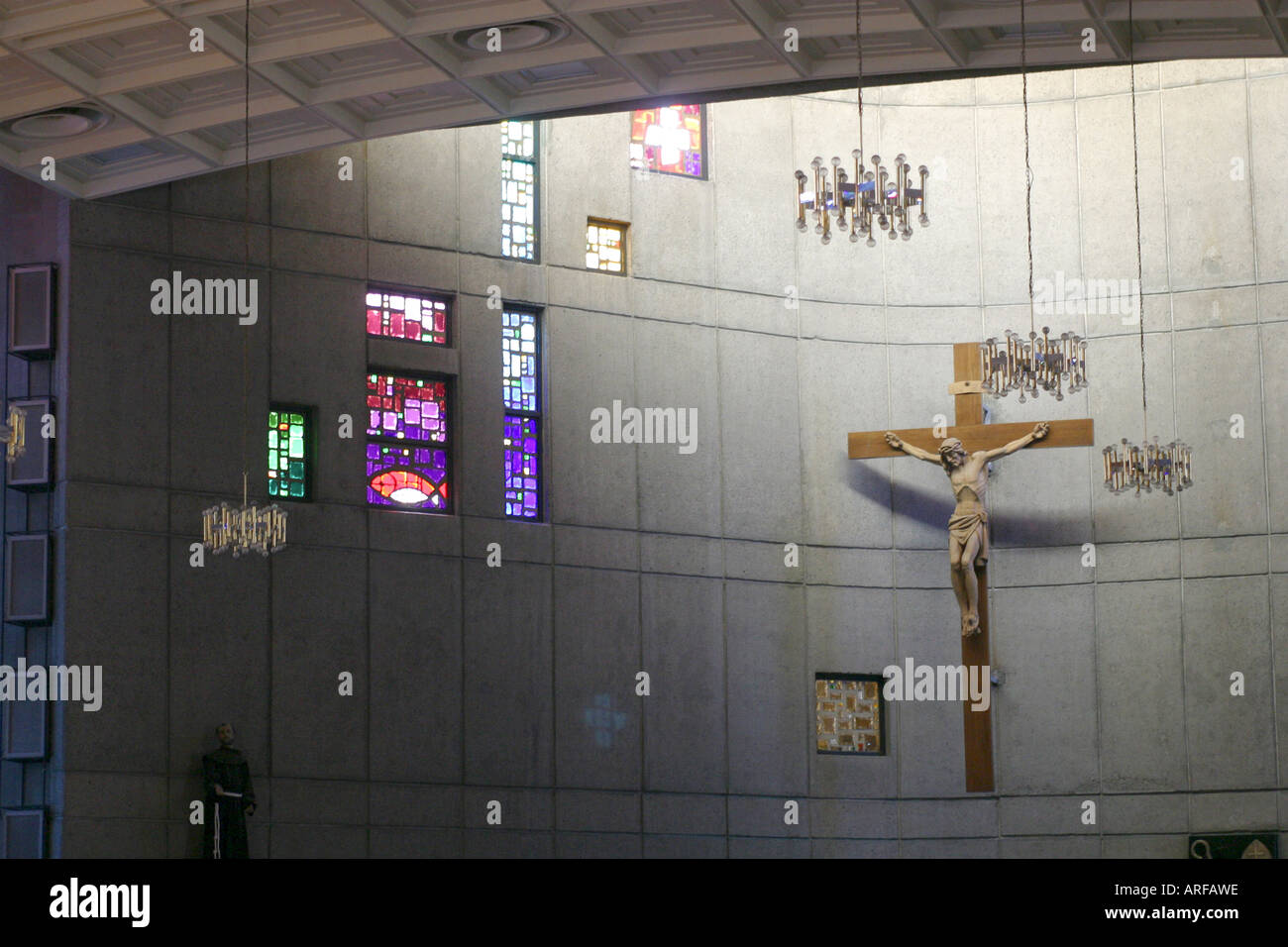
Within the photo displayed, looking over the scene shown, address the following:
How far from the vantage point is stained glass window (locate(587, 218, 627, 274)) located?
2009 cm

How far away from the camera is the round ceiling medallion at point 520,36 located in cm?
1552

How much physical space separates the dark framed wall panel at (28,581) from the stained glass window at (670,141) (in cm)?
743

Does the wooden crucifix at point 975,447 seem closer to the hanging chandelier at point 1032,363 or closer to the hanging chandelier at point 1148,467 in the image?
the hanging chandelier at point 1148,467

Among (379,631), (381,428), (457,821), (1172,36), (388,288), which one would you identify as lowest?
(457,821)

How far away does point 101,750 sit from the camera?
54.1 feet

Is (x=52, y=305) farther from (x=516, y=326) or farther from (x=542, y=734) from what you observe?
(x=542, y=734)

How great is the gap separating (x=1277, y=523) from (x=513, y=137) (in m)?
8.63

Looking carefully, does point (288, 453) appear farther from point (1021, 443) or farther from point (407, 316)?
point (1021, 443)

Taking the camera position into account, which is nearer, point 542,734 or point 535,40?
point 535,40

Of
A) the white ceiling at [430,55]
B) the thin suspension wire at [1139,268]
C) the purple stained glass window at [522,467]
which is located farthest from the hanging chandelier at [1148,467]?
the purple stained glass window at [522,467]

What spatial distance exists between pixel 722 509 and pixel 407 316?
3845 mm

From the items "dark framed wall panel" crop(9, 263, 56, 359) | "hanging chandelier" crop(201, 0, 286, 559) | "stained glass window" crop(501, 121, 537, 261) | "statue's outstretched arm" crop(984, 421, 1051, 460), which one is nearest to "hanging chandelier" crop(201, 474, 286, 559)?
"hanging chandelier" crop(201, 0, 286, 559)

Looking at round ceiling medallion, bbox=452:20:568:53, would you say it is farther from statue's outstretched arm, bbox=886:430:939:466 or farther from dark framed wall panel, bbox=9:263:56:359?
statue's outstretched arm, bbox=886:430:939:466
